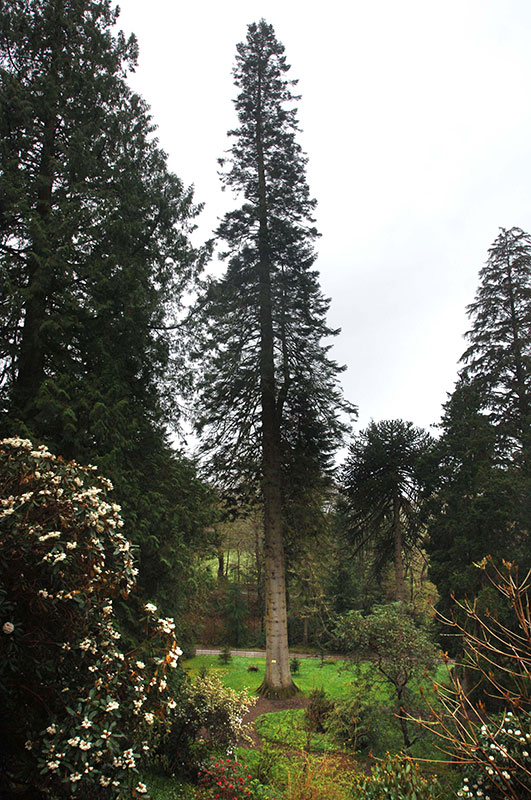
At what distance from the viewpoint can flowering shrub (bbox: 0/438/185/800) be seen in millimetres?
3203

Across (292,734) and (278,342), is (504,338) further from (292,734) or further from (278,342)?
(292,734)

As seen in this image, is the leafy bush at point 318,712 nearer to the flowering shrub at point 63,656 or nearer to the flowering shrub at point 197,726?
the flowering shrub at point 197,726

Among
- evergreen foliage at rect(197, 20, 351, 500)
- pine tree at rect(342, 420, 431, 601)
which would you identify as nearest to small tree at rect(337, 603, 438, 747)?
evergreen foliage at rect(197, 20, 351, 500)

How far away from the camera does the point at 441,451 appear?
51.4 feet

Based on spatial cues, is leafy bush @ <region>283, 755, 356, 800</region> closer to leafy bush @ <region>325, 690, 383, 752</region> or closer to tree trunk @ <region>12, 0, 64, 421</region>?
leafy bush @ <region>325, 690, 383, 752</region>

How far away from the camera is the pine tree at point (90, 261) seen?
757cm

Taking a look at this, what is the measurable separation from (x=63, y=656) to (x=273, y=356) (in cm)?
1102

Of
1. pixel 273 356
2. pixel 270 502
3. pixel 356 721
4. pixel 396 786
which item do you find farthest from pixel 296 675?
pixel 396 786

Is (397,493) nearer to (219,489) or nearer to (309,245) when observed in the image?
(219,489)

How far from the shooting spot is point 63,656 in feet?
12.1

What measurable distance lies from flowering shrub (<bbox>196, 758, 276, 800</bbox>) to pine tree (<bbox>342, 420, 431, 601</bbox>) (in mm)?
12224

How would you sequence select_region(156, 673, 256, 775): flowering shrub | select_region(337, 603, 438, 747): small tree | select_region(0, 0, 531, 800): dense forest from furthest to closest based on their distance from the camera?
select_region(337, 603, 438, 747): small tree < select_region(156, 673, 256, 775): flowering shrub < select_region(0, 0, 531, 800): dense forest

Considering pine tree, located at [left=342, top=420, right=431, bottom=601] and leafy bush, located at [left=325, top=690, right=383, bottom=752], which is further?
pine tree, located at [left=342, top=420, right=431, bottom=601]

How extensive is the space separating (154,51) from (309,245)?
22.2ft
